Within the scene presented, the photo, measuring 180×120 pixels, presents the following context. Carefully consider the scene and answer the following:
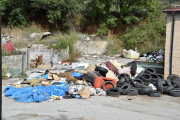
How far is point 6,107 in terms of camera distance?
641 cm

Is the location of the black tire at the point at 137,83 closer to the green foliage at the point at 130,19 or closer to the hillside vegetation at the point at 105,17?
the hillside vegetation at the point at 105,17

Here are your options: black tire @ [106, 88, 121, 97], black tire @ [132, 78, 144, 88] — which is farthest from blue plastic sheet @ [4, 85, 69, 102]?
black tire @ [132, 78, 144, 88]

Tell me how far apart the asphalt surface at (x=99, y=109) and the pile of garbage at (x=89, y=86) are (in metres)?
0.32

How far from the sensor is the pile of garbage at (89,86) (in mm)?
7742

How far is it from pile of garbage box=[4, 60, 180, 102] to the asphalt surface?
0.32m

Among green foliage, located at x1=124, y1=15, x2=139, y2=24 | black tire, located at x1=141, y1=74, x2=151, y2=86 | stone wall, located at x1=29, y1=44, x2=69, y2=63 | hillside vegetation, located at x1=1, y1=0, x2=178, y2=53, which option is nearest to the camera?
black tire, located at x1=141, y1=74, x2=151, y2=86

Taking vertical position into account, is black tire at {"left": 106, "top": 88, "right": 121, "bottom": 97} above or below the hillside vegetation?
below

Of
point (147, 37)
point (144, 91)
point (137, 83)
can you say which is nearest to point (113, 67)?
point (137, 83)

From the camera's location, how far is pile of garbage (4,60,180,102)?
7.74m

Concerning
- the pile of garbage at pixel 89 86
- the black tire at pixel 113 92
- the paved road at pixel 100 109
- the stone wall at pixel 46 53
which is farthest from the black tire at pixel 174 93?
the stone wall at pixel 46 53

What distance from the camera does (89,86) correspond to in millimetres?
9266

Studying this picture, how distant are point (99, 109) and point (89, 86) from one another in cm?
291

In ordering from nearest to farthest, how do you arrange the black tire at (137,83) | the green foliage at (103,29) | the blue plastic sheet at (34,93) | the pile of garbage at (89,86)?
the blue plastic sheet at (34,93) < the pile of garbage at (89,86) < the black tire at (137,83) < the green foliage at (103,29)

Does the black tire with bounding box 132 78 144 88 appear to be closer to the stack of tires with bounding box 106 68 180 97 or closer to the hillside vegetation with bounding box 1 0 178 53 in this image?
the stack of tires with bounding box 106 68 180 97
